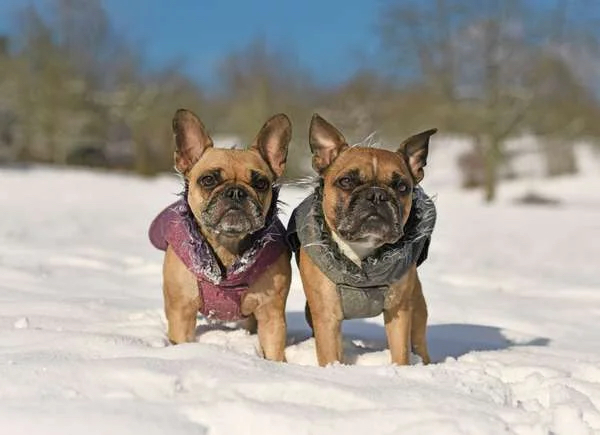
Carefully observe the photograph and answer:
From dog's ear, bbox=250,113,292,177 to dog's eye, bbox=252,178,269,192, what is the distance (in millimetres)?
249

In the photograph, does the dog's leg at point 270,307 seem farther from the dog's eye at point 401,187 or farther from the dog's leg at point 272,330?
the dog's eye at point 401,187

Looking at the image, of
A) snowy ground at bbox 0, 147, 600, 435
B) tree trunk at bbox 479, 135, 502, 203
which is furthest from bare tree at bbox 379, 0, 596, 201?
snowy ground at bbox 0, 147, 600, 435

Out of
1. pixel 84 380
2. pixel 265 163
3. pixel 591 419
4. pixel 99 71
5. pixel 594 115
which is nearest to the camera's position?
pixel 84 380

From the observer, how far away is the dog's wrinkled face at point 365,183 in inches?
125

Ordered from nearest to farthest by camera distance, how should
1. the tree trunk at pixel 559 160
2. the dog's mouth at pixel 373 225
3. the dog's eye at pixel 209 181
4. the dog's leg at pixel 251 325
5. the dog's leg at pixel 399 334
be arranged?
1. the dog's mouth at pixel 373 225
2. the dog's leg at pixel 399 334
3. the dog's eye at pixel 209 181
4. the dog's leg at pixel 251 325
5. the tree trunk at pixel 559 160

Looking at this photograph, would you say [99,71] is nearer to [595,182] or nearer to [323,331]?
[595,182]

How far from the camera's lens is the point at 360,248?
3385mm

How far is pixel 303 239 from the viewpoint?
347 cm

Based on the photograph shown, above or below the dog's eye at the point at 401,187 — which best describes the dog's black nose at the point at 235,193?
below

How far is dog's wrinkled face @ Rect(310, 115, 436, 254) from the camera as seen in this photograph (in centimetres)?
319

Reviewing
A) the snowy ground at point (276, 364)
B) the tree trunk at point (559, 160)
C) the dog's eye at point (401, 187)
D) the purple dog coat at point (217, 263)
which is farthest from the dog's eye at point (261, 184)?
the tree trunk at point (559, 160)

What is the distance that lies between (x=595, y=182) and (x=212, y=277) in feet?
91.2

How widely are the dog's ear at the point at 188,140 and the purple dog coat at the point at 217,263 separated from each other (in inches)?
8.6

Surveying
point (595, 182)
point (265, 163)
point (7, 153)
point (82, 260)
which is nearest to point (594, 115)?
point (595, 182)
